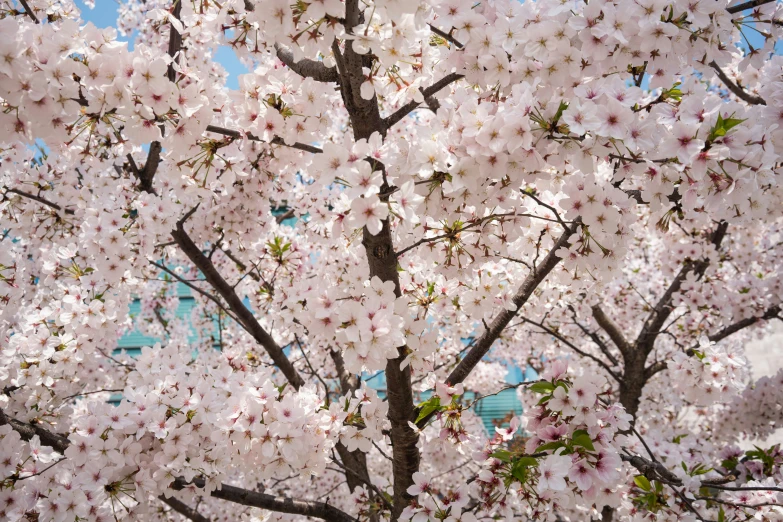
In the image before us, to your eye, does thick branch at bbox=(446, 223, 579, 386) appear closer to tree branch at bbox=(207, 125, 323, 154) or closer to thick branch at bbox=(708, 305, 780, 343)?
tree branch at bbox=(207, 125, 323, 154)

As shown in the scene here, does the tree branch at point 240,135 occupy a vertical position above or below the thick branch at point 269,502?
above

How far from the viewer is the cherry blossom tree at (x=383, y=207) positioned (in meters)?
1.71

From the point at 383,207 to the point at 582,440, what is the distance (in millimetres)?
1339

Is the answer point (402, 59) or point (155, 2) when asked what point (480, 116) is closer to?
point (402, 59)

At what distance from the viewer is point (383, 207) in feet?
5.42

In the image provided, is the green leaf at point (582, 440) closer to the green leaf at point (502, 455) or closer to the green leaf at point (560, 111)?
the green leaf at point (502, 455)

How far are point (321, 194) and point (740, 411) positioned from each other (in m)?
4.79

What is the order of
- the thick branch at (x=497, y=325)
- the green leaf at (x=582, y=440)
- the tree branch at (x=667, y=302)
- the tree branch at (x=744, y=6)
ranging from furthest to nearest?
the tree branch at (x=667, y=302)
the thick branch at (x=497, y=325)
the green leaf at (x=582, y=440)
the tree branch at (x=744, y=6)

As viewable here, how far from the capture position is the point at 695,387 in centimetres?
313

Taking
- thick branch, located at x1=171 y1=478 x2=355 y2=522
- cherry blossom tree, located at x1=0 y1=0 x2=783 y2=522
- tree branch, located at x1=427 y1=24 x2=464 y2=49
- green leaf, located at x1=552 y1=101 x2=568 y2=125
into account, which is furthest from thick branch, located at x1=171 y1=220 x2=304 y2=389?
green leaf, located at x1=552 y1=101 x2=568 y2=125

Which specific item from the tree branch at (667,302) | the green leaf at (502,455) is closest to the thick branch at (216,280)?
the green leaf at (502,455)

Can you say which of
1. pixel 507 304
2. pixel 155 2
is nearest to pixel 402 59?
pixel 507 304

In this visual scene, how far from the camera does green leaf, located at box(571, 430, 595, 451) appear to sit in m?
2.09

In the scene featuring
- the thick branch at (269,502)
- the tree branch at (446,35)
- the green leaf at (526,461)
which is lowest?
the thick branch at (269,502)
